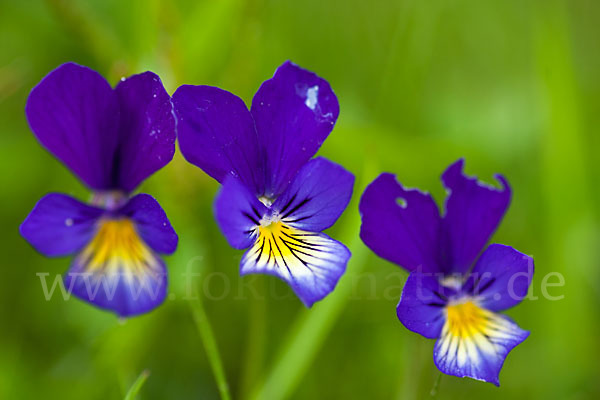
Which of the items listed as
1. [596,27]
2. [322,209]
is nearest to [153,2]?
[322,209]

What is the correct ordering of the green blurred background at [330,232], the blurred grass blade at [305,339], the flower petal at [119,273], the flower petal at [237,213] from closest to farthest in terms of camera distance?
the flower petal at [237,213], the flower petal at [119,273], the blurred grass blade at [305,339], the green blurred background at [330,232]

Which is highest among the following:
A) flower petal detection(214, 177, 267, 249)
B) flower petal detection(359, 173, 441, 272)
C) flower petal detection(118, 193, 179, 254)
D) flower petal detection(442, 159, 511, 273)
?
flower petal detection(442, 159, 511, 273)

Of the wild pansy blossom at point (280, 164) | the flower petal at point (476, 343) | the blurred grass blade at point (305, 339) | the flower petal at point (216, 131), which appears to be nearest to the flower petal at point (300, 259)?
the wild pansy blossom at point (280, 164)

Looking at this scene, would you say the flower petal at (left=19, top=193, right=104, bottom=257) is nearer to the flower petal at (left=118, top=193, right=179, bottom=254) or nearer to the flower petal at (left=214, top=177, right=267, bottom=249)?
the flower petal at (left=118, top=193, right=179, bottom=254)

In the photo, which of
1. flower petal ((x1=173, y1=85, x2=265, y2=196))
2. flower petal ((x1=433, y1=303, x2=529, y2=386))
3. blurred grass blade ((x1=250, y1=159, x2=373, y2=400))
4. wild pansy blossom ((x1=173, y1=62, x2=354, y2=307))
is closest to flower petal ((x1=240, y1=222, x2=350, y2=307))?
wild pansy blossom ((x1=173, y1=62, x2=354, y2=307))

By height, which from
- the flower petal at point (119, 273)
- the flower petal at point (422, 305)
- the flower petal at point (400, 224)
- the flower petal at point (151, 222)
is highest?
the flower petal at point (400, 224)

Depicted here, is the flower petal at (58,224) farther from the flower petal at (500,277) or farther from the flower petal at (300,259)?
the flower petal at (500,277)

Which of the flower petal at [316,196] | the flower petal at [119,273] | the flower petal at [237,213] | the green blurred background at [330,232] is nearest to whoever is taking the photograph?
the flower petal at [237,213]
